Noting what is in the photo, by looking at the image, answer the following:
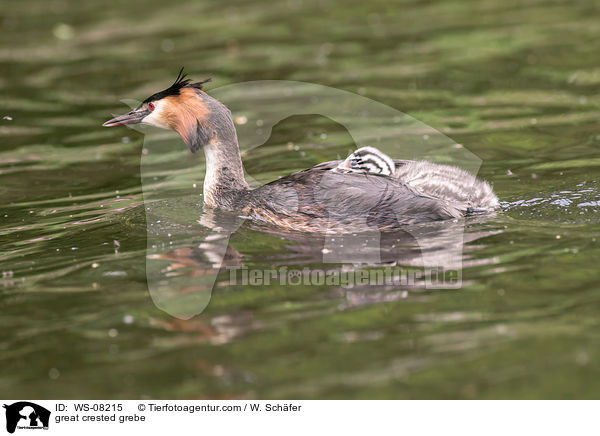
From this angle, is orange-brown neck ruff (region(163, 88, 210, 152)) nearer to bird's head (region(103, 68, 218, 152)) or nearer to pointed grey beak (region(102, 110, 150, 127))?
bird's head (region(103, 68, 218, 152))

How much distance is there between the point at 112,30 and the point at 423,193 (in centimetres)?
1072

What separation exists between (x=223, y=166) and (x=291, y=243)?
A: 4.39ft

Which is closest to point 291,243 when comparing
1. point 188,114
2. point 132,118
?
point 188,114

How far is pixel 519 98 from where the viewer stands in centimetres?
1112

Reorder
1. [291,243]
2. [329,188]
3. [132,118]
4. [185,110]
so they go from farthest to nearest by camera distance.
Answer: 1. [132,118]
2. [185,110]
3. [329,188]
4. [291,243]

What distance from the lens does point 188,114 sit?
770cm

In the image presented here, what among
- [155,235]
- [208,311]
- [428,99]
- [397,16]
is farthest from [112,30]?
[208,311]

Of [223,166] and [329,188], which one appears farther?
[223,166]

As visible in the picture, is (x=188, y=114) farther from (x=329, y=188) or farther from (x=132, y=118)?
(x=329, y=188)

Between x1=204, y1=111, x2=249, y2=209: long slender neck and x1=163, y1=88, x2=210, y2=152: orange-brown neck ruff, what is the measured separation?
125 mm

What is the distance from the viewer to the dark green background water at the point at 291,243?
500cm

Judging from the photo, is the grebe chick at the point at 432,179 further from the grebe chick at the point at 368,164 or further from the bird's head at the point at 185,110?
the bird's head at the point at 185,110
